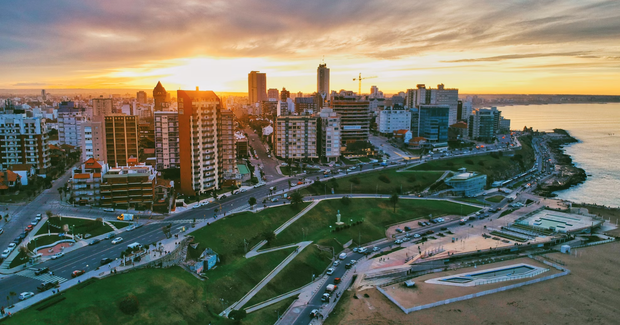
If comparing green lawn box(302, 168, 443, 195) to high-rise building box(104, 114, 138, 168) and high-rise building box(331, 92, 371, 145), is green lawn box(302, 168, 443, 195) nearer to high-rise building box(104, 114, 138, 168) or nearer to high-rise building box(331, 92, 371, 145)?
high-rise building box(331, 92, 371, 145)

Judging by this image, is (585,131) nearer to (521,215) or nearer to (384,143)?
(384,143)

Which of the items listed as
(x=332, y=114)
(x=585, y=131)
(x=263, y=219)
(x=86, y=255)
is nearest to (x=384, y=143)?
(x=332, y=114)

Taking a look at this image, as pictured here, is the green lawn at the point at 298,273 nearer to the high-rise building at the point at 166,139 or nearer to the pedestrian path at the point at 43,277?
the pedestrian path at the point at 43,277

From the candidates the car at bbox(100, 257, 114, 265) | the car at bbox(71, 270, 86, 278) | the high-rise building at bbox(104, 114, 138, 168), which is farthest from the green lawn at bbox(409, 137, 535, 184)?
the car at bbox(71, 270, 86, 278)

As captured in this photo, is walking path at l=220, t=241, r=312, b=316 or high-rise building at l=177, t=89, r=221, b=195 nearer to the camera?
walking path at l=220, t=241, r=312, b=316

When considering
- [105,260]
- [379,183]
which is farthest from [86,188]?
[379,183]

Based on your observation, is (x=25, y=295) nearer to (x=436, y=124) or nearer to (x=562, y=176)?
(x=562, y=176)
